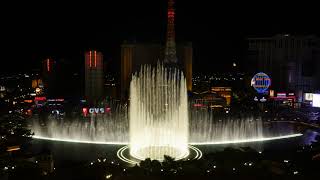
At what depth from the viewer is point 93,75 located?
4684 centimetres

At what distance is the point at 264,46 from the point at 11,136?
41528 mm

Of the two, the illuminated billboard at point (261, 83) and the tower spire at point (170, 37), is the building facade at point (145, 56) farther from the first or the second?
the illuminated billboard at point (261, 83)

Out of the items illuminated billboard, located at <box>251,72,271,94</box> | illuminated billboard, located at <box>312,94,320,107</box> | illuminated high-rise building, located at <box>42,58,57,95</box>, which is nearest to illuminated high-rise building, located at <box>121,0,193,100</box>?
illuminated high-rise building, located at <box>42,58,57,95</box>

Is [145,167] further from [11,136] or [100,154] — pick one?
[11,136]

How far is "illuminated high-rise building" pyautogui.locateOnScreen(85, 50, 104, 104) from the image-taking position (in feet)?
153

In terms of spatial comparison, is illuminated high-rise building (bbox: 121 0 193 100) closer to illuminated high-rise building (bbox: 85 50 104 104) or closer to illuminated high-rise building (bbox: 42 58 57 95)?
illuminated high-rise building (bbox: 85 50 104 104)

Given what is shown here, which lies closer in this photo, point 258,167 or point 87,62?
point 258,167

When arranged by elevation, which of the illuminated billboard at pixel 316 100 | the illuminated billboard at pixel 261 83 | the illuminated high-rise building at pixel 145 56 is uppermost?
the illuminated high-rise building at pixel 145 56

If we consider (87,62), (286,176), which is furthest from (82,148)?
(87,62)

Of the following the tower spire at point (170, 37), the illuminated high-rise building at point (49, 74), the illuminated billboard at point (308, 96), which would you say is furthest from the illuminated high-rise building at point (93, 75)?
the illuminated billboard at point (308, 96)

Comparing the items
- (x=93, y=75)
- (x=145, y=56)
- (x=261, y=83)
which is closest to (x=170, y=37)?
(x=93, y=75)

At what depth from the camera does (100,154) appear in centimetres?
1578

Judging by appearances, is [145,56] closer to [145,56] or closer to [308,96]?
[145,56]

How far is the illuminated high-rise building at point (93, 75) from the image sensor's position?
153 feet
